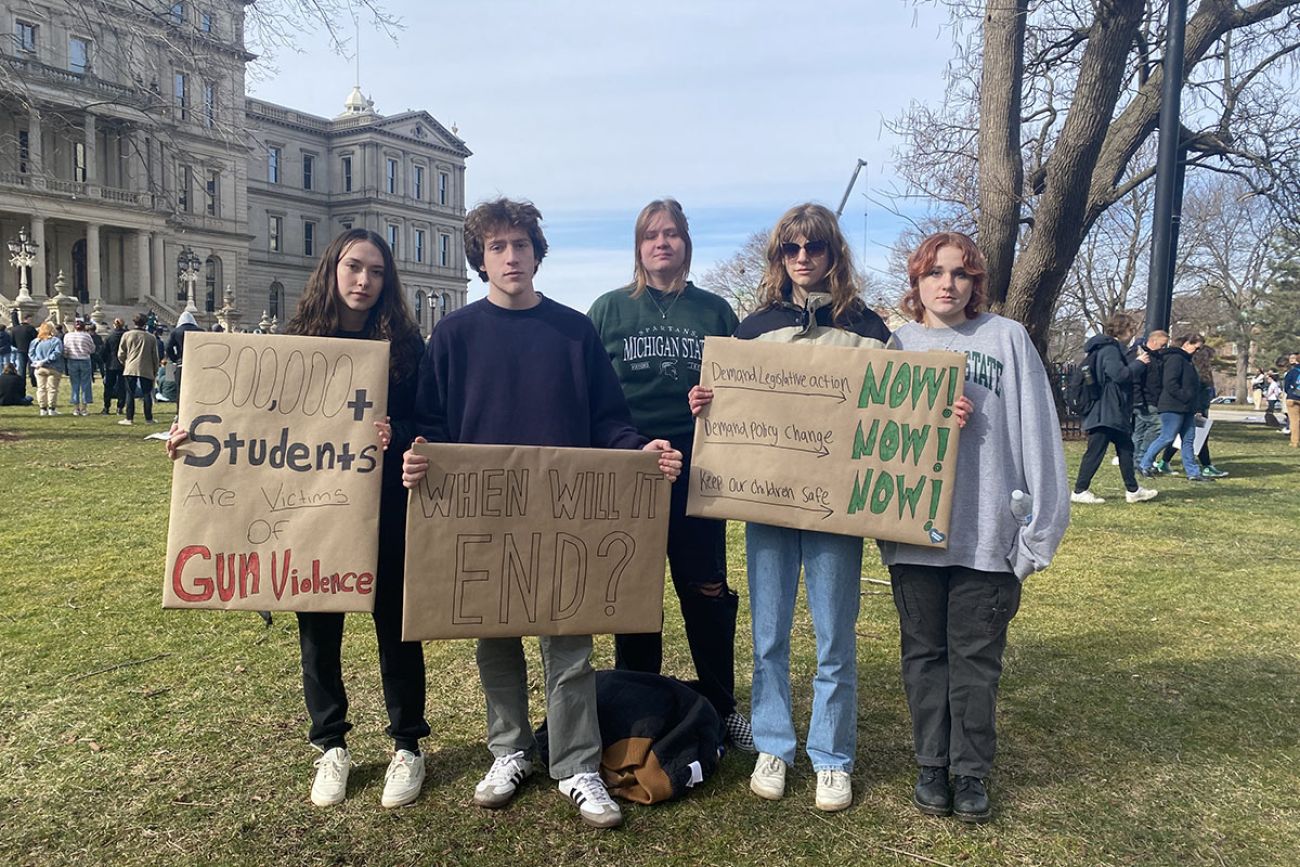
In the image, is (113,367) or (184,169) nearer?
(113,367)

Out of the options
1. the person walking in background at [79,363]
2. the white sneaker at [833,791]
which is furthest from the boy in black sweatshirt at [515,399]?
the person walking in background at [79,363]

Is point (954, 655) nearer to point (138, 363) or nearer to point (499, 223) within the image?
point (499, 223)

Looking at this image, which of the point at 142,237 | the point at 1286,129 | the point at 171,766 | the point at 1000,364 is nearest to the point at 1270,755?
the point at 1000,364

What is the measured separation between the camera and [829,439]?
127 inches

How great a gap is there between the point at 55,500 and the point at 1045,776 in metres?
9.13

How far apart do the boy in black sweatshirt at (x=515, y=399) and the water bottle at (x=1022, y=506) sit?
1.16 metres

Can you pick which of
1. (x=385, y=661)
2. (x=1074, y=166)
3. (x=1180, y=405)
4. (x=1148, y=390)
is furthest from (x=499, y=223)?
(x=1074, y=166)

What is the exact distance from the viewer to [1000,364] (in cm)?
317

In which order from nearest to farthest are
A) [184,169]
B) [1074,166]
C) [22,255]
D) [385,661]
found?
[385,661], [1074,166], [22,255], [184,169]

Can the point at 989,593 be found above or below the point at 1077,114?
below

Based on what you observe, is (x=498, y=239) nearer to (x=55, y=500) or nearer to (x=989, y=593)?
(x=989, y=593)

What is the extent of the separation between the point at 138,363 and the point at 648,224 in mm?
14675

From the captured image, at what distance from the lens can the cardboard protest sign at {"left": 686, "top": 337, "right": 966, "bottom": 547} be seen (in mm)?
3127

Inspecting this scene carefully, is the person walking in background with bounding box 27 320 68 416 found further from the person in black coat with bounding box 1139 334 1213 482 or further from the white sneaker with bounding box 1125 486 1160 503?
the person in black coat with bounding box 1139 334 1213 482
